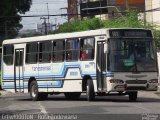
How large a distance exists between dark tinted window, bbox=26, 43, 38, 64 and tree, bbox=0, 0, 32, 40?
24471mm

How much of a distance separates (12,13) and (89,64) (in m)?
35.0

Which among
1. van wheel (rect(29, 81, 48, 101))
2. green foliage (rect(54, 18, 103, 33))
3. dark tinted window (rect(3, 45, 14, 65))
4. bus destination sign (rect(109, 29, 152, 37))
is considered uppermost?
green foliage (rect(54, 18, 103, 33))

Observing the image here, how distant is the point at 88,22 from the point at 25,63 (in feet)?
121

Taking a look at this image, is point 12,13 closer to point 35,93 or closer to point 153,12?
point 153,12

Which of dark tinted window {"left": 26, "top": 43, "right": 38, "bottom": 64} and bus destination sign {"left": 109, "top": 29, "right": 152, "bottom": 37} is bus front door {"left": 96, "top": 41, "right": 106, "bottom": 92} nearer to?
bus destination sign {"left": 109, "top": 29, "right": 152, "bottom": 37}

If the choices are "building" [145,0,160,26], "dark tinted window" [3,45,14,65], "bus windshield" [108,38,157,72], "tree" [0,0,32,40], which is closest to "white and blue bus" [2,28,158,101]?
"bus windshield" [108,38,157,72]

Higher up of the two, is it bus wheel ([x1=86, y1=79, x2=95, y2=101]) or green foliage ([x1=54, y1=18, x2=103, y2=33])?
green foliage ([x1=54, y1=18, x2=103, y2=33])

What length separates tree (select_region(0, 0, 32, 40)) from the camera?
191 ft

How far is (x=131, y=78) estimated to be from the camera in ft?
85.5

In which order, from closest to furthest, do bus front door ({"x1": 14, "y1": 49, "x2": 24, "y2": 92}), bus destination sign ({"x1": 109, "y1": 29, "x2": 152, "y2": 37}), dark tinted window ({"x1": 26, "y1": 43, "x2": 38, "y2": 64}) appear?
bus destination sign ({"x1": 109, "y1": 29, "x2": 152, "y2": 37}), dark tinted window ({"x1": 26, "y1": 43, "x2": 38, "y2": 64}), bus front door ({"x1": 14, "y1": 49, "x2": 24, "y2": 92})

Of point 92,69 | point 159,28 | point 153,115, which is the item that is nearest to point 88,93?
point 92,69

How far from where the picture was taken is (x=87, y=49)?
89.8 ft

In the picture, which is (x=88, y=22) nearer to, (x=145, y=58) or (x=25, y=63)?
(x=25, y=63)

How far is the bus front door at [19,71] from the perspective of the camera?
3167 cm
